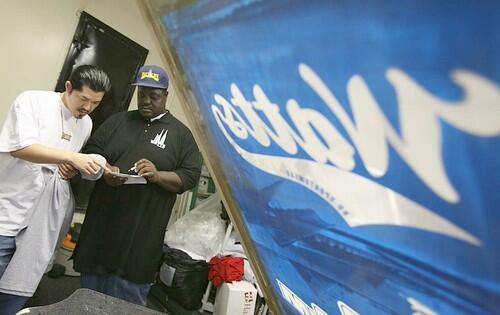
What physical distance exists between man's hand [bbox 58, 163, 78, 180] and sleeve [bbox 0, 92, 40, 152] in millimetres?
117

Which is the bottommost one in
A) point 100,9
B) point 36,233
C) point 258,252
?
point 36,233

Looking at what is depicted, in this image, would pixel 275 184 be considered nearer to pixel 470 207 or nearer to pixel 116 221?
pixel 470 207

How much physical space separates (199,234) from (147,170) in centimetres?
129

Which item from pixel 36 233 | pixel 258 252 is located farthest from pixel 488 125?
pixel 36 233

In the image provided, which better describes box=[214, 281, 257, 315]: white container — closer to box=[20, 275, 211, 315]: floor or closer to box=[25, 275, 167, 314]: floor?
box=[20, 275, 211, 315]: floor

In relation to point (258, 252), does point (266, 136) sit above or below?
above

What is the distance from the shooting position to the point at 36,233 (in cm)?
106

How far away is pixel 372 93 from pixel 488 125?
5 centimetres

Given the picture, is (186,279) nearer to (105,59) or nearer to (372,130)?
(105,59)

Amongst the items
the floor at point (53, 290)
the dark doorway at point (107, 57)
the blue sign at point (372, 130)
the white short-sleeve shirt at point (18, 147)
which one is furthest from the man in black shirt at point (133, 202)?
the dark doorway at point (107, 57)

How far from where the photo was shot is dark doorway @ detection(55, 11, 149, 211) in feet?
7.09

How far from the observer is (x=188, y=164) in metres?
1.30

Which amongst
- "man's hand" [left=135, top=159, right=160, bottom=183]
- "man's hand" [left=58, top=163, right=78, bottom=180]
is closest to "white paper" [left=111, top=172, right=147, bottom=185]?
"man's hand" [left=135, top=159, right=160, bottom=183]

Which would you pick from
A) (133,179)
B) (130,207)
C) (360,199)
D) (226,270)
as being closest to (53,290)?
(226,270)
